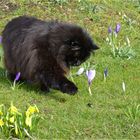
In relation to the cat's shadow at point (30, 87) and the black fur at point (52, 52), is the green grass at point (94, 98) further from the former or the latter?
the black fur at point (52, 52)

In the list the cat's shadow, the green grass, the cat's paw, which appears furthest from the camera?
the cat's shadow

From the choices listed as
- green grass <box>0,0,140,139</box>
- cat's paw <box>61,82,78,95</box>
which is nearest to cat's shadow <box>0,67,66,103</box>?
green grass <box>0,0,140,139</box>

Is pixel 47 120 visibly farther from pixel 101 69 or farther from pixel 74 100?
pixel 101 69

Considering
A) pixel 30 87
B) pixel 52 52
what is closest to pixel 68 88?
pixel 52 52

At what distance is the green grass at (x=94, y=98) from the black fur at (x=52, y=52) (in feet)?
0.84

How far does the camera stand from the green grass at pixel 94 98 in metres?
5.16

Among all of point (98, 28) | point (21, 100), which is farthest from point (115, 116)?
point (98, 28)

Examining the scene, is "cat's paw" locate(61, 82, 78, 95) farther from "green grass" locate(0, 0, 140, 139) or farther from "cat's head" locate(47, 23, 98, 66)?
"cat's head" locate(47, 23, 98, 66)

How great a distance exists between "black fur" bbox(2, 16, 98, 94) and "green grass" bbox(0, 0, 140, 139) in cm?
26

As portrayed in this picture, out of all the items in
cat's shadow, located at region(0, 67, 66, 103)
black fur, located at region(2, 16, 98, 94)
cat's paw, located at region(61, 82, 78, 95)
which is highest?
black fur, located at region(2, 16, 98, 94)

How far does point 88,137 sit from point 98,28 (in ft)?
16.1

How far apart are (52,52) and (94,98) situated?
2.70 feet

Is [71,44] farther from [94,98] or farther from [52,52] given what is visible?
[94,98]

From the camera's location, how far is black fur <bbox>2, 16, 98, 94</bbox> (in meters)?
5.88
